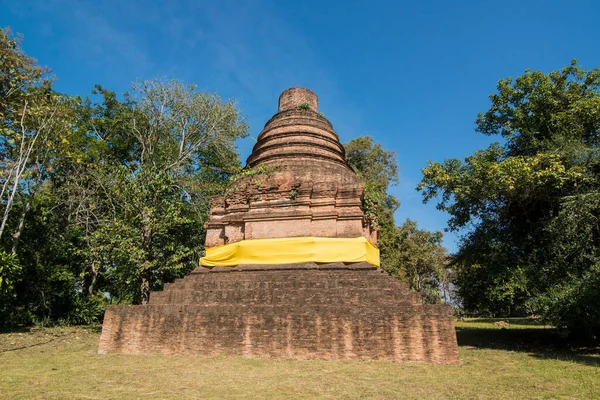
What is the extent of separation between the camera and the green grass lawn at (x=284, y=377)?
5340 millimetres

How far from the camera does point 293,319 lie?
315 inches

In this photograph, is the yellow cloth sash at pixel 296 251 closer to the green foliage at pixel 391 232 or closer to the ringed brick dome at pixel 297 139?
the ringed brick dome at pixel 297 139

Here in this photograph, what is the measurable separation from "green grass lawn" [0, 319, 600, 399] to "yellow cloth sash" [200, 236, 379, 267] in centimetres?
304

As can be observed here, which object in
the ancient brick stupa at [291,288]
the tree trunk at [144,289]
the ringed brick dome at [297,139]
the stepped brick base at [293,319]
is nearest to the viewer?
the stepped brick base at [293,319]

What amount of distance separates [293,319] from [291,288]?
1075 mm

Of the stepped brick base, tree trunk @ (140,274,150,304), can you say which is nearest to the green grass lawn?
the stepped brick base

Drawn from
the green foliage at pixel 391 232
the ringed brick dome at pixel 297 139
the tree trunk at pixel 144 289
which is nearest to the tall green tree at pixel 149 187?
the tree trunk at pixel 144 289

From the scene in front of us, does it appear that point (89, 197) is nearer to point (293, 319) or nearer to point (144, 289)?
point (144, 289)

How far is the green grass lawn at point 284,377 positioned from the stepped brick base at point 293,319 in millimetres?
358

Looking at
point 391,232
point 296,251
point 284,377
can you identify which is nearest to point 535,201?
point 296,251

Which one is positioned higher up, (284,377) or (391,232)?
(391,232)

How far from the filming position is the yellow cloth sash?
32.6 feet

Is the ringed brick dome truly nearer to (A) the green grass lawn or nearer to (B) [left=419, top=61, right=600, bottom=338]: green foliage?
(B) [left=419, top=61, right=600, bottom=338]: green foliage

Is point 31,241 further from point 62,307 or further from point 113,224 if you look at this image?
point 113,224
